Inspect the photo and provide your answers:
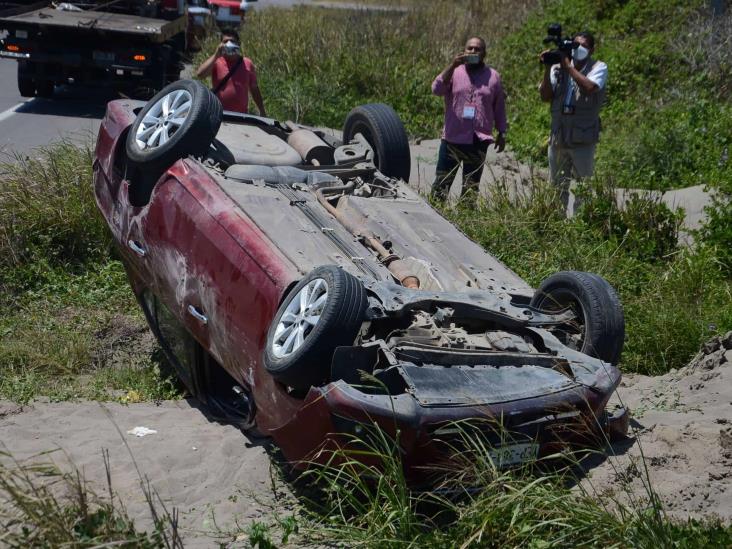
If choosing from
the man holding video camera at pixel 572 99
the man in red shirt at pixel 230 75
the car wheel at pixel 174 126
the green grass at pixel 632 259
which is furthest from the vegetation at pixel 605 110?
the car wheel at pixel 174 126

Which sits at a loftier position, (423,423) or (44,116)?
(423,423)

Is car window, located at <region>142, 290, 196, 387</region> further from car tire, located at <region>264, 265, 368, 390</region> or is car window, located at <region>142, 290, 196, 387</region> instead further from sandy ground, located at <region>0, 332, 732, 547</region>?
car tire, located at <region>264, 265, 368, 390</region>

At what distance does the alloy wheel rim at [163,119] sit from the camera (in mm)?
6930

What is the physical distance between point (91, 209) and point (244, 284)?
3564mm

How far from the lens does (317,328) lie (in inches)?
196

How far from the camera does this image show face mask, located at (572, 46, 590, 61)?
9.62m

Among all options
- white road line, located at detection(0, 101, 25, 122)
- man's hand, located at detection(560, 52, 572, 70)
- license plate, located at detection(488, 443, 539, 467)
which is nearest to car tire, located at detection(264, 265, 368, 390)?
license plate, located at detection(488, 443, 539, 467)

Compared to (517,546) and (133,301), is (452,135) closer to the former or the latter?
(133,301)

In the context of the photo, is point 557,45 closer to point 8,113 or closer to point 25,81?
point 8,113

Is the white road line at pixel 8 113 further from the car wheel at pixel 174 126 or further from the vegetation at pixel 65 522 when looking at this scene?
the vegetation at pixel 65 522

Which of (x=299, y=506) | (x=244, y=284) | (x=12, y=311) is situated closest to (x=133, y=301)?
(x=12, y=311)

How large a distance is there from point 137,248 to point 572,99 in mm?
4558

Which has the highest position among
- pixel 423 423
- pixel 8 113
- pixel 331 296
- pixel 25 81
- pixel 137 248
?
pixel 331 296

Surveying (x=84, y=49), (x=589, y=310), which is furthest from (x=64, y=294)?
(x=84, y=49)
